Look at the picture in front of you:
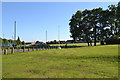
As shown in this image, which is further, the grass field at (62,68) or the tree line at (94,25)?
the tree line at (94,25)

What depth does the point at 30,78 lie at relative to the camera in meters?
6.59

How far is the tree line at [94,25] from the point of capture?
47.7m

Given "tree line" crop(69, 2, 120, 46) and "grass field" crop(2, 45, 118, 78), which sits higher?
"tree line" crop(69, 2, 120, 46)

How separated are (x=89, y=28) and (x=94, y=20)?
144 inches

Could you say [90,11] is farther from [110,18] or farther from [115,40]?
[115,40]

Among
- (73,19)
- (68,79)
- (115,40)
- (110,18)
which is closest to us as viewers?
(68,79)

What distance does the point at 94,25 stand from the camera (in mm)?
51500

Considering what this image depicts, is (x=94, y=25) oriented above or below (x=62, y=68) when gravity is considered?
above

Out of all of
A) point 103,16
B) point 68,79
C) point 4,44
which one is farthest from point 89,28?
point 68,79

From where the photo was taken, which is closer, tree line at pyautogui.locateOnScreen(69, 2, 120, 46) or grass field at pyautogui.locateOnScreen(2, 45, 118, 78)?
grass field at pyautogui.locateOnScreen(2, 45, 118, 78)

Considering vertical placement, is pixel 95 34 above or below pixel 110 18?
below

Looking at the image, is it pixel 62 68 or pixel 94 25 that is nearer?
pixel 62 68

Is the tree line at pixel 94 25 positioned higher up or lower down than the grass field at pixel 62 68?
higher up

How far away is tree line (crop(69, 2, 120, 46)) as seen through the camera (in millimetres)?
47747
